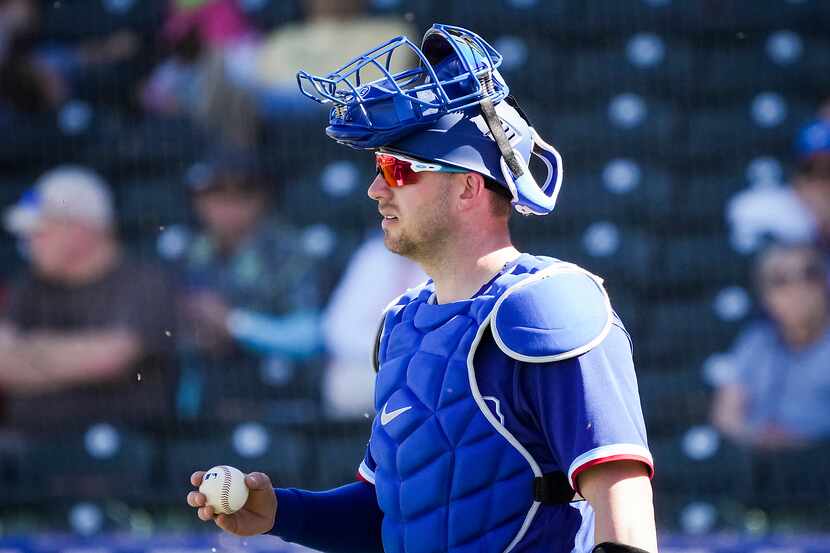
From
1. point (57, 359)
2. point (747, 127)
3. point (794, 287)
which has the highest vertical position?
point (747, 127)

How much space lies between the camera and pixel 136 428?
203 inches

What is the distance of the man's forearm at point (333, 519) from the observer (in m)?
2.20

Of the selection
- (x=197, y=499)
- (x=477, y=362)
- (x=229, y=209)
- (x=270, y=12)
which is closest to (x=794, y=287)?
(x=229, y=209)

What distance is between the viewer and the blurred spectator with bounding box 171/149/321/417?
5.09m

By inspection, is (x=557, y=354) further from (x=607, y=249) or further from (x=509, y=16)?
(x=509, y=16)

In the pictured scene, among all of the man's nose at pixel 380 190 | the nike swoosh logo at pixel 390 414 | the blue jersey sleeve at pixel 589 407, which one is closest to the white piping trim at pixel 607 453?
the blue jersey sleeve at pixel 589 407

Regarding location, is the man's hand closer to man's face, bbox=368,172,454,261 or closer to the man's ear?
man's face, bbox=368,172,454,261

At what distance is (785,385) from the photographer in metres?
4.86

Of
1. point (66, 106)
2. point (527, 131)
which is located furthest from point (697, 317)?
point (527, 131)

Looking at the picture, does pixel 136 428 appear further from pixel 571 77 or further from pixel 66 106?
pixel 571 77

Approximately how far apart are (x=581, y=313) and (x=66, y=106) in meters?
4.04

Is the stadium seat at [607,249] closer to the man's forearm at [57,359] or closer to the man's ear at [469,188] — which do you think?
the man's forearm at [57,359]

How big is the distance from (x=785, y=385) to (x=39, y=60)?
3.20 m

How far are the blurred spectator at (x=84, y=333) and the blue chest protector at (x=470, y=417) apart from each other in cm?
325
